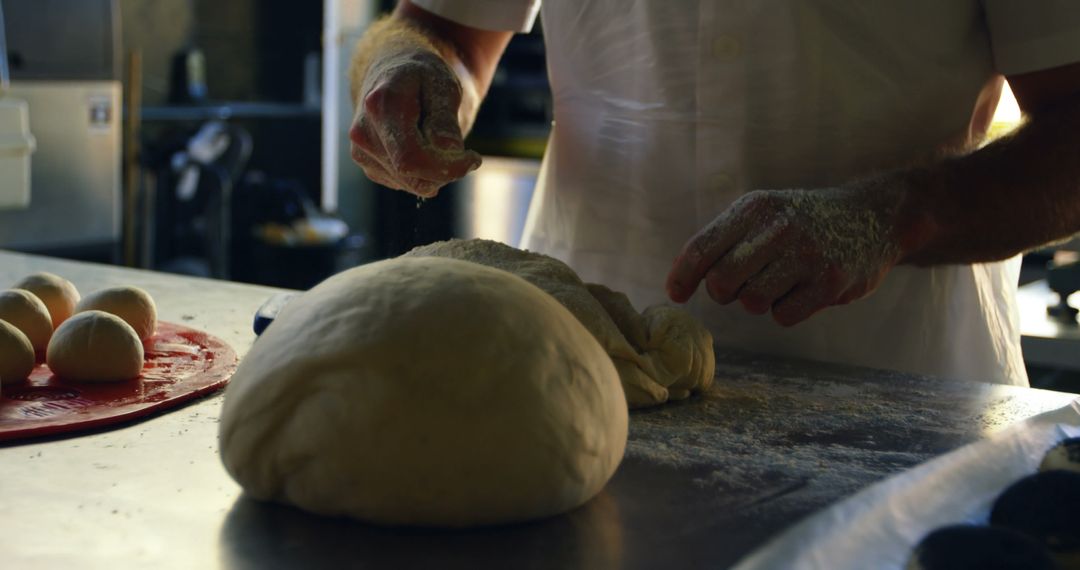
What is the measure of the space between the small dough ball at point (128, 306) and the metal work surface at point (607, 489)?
0.77 ft

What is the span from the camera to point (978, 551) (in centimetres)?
66

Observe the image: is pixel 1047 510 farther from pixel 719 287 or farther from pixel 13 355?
pixel 13 355

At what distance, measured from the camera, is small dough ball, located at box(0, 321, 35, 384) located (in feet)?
3.68

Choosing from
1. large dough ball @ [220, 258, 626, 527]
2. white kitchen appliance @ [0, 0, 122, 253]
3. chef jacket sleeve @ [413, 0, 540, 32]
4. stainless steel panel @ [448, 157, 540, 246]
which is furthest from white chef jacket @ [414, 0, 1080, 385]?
stainless steel panel @ [448, 157, 540, 246]

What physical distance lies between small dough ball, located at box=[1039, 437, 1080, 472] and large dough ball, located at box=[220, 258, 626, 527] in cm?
34

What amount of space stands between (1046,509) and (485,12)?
48.1 inches

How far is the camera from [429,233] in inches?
62.4

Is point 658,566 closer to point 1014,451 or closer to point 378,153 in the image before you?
point 1014,451

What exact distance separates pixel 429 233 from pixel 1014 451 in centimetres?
90

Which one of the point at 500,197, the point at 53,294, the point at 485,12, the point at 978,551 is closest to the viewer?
the point at 978,551

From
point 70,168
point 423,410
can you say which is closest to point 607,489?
point 423,410

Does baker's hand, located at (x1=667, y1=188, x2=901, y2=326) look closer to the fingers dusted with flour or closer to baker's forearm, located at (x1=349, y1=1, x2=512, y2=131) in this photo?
the fingers dusted with flour

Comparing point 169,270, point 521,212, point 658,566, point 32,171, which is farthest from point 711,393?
point 169,270

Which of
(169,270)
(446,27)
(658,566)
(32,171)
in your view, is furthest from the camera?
(169,270)
